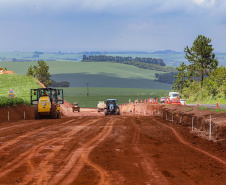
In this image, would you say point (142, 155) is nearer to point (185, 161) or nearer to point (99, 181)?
point (185, 161)

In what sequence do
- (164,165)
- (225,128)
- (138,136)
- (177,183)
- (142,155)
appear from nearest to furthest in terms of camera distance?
(177,183) → (164,165) → (142,155) → (225,128) → (138,136)

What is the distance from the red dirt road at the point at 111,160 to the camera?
397 inches

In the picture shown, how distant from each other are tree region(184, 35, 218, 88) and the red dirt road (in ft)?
253

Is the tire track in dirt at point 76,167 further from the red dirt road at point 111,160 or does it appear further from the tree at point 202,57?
the tree at point 202,57

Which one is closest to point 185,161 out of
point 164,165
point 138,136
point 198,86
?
point 164,165

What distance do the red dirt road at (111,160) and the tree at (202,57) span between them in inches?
3037

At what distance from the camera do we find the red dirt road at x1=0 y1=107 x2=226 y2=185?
10078mm

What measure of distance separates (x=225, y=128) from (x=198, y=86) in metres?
69.0

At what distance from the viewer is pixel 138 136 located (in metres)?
20.2

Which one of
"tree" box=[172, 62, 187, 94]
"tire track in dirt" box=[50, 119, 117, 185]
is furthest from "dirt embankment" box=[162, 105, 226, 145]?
"tree" box=[172, 62, 187, 94]

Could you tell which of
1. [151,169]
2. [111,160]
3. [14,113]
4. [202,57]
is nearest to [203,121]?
[111,160]

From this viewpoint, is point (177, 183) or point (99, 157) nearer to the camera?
point (177, 183)

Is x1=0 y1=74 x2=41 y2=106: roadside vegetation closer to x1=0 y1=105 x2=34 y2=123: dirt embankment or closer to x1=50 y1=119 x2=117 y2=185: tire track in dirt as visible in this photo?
x1=0 y1=105 x2=34 y2=123: dirt embankment

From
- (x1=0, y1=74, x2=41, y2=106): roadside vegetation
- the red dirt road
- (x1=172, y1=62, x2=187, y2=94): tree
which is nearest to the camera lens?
the red dirt road
